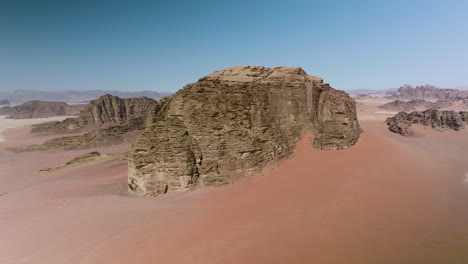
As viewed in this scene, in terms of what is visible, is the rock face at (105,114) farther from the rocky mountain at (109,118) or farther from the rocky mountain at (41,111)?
the rocky mountain at (41,111)

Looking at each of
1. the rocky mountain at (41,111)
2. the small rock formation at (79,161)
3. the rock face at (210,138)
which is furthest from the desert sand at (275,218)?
the rocky mountain at (41,111)

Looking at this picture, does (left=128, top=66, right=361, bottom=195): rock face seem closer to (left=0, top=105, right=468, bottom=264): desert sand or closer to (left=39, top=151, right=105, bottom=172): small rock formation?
(left=0, top=105, right=468, bottom=264): desert sand

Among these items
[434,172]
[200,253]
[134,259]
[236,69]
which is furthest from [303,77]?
[134,259]

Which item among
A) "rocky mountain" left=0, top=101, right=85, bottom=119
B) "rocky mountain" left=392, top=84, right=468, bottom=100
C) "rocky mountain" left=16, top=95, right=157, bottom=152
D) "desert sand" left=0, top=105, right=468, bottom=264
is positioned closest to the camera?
"desert sand" left=0, top=105, right=468, bottom=264

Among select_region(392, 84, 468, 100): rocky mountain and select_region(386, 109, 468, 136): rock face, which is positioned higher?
select_region(392, 84, 468, 100): rocky mountain

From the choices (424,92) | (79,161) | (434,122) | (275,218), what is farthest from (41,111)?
(424,92)

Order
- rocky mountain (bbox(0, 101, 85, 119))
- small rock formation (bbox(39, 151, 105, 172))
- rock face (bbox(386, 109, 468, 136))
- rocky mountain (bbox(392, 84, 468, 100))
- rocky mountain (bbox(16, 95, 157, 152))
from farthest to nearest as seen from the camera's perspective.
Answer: rocky mountain (bbox(392, 84, 468, 100)) → rocky mountain (bbox(0, 101, 85, 119)) → rocky mountain (bbox(16, 95, 157, 152)) → rock face (bbox(386, 109, 468, 136)) → small rock formation (bbox(39, 151, 105, 172))

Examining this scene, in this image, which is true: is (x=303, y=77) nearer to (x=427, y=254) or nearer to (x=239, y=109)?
(x=239, y=109)

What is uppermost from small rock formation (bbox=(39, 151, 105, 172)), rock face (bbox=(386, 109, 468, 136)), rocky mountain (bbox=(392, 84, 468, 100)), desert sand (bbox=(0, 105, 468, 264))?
rocky mountain (bbox=(392, 84, 468, 100))

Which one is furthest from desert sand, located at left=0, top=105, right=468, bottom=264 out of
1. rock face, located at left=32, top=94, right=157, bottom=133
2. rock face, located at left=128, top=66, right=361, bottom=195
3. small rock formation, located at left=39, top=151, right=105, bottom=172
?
rock face, located at left=32, top=94, right=157, bottom=133
